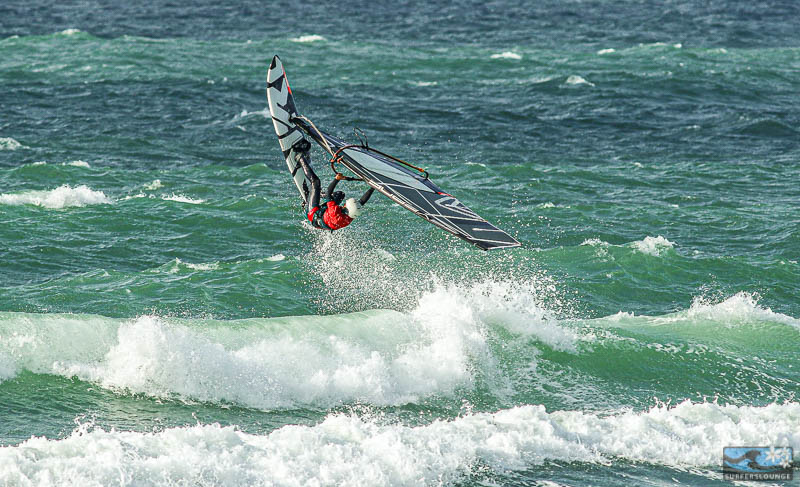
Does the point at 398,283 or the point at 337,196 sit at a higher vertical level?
the point at 337,196

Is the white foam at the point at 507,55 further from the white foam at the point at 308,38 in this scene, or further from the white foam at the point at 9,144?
the white foam at the point at 9,144

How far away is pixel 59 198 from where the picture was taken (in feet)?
72.9

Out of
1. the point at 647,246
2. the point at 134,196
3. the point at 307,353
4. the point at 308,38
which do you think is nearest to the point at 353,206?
the point at 307,353

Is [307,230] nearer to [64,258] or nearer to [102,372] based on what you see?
[64,258]

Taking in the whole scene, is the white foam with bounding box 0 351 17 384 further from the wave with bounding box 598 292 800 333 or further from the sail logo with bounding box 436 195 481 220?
the wave with bounding box 598 292 800 333

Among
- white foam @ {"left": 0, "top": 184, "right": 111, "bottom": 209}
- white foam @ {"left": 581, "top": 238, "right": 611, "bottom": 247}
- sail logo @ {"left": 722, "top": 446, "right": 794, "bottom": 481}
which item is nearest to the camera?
sail logo @ {"left": 722, "top": 446, "right": 794, "bottom": 481}

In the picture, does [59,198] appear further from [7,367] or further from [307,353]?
[307,353]

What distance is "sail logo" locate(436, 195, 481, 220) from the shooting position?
13.3 meters

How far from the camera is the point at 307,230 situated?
21531 mm

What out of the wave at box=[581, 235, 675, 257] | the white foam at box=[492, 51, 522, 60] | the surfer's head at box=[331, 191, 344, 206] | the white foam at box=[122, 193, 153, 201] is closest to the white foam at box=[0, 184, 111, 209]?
the white foam at box=[122, 193, 153, 201]

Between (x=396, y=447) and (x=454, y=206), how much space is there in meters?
3.93

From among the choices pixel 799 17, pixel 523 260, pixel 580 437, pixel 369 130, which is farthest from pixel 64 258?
pixel 799 17

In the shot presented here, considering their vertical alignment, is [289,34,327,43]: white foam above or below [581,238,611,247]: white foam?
above

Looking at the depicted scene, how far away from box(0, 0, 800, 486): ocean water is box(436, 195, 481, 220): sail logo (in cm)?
255
